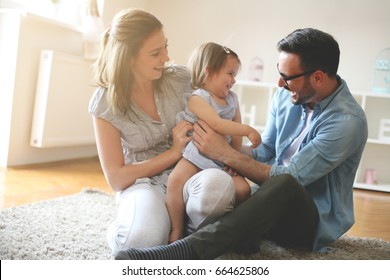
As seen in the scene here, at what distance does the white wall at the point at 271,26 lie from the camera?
2.69 metres

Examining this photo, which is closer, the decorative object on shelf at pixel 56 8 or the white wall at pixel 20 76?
the white wall at pixel 20 76

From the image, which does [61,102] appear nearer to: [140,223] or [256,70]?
[256,70]

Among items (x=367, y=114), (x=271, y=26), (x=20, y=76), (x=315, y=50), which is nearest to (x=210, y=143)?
(x=315, y=50)

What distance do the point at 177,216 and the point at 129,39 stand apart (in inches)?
19.5

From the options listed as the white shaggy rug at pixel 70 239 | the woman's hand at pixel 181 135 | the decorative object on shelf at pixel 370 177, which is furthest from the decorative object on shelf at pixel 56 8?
the decorative object on shelf at pixel 370 177

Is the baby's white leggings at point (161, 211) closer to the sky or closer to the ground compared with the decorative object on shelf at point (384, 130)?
closer to the sky

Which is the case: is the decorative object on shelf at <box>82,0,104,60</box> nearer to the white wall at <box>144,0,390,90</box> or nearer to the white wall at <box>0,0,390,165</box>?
the white wall at <box>0,0,390,165</box>

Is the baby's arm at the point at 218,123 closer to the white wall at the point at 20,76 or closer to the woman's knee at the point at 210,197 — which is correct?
the woman's knee at the point at 210,197

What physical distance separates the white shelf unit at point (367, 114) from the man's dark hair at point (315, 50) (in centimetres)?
172

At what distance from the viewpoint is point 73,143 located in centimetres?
288

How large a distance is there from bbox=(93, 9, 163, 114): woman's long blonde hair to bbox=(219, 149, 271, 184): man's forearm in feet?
1.02

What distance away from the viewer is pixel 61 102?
2.73 meters

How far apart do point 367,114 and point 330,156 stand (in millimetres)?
2136

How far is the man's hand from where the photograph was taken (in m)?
1.29
